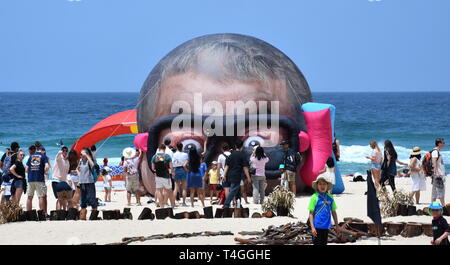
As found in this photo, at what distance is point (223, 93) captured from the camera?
17000 mm

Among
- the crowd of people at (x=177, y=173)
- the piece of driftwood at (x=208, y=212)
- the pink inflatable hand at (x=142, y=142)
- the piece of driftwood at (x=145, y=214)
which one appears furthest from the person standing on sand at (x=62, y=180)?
the pink inflatable hand at (x=142, y=142)

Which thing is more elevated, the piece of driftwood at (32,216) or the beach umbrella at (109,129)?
the beach umbrella at (109,129)

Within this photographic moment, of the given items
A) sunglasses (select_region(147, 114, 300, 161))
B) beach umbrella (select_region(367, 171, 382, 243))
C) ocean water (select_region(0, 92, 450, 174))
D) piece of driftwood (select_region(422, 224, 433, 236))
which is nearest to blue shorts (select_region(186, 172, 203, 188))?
sunglasses (select_region(147, 114, 300, 161))

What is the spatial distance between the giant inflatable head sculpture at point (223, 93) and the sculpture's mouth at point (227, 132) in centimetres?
2

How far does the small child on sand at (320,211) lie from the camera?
365 inches

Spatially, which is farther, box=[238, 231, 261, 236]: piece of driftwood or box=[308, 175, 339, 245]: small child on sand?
box=[238, 231, 261, 236]: piece of driftwood

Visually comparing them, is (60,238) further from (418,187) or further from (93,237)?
(418,187)

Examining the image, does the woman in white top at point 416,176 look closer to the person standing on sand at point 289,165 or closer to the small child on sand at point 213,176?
the person standing on sand at point 289,165

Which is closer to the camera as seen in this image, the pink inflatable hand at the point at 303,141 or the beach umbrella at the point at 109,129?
the pink inflatable hand at the point at 303,141

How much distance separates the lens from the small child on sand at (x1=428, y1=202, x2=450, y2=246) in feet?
31.6

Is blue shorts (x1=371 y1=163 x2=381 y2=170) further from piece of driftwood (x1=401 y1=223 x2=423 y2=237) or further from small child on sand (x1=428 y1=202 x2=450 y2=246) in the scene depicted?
small child on sand (x1=428 y1=202 x2=450 y2=246)

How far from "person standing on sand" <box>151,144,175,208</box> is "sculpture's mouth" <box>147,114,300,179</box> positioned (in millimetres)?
1522

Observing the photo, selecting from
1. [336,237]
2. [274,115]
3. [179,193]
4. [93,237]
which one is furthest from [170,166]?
[336,237]
